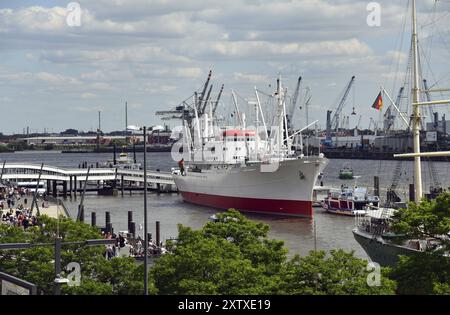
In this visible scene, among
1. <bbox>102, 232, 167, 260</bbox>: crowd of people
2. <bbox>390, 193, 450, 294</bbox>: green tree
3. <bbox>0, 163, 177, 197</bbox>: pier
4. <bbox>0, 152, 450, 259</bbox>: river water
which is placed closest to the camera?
<bbox>390, 193, 450, 294</bbox>: green tree

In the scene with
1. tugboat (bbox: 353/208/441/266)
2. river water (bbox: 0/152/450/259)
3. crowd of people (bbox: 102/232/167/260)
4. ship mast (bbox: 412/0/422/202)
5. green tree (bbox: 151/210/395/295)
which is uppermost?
ship mast (bbox: 412/0/422/202)

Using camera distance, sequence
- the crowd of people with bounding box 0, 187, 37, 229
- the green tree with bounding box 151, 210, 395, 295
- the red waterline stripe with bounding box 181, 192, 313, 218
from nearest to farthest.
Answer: the green tree with bounding box 151, 210, 395, 295
the crowd of people with bounding box 0, 187, 37, 229
the red waterline stripe with bounding box 181, 192, 313, 218

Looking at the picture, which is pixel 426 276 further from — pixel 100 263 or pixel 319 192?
pixel 319 192

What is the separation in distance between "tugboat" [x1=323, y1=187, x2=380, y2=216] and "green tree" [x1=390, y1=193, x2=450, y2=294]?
4302 cm

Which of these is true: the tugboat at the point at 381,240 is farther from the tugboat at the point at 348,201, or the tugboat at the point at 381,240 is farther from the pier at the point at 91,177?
the pier at the point at 91,177

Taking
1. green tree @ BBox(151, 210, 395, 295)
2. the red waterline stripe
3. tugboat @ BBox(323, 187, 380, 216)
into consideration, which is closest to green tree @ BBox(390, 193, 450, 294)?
green tree @ BBox(151, 210, 395, 295)

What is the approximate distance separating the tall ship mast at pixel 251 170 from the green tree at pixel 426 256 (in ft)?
137

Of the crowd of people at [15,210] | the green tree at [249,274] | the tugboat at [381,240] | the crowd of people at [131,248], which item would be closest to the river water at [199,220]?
the tugboat at [381,240]

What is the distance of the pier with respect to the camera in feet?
312

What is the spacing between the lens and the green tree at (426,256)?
2466cm

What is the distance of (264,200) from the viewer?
7344cm

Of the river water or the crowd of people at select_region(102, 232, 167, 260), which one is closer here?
the crowd of people at select_region(102, 232, 167, 260)

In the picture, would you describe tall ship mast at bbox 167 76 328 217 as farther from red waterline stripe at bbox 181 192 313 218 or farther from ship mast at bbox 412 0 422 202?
ship mast at bbox 412 0 422 202
